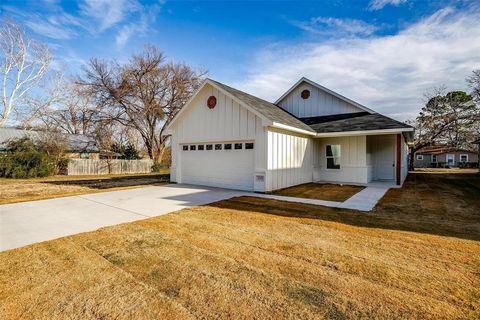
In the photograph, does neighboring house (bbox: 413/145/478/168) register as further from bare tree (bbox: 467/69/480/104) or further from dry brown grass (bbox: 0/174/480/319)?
dry brown grass (bbox: 0/174/480/319)

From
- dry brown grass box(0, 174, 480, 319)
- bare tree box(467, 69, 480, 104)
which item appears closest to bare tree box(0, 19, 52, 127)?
dry brown grass box(0, 174, 480, 319)

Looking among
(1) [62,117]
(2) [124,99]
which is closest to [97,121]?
(2) [124,99]

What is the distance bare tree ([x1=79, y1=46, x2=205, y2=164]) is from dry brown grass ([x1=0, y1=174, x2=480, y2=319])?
79.7ft

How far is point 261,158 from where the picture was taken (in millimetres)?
9594

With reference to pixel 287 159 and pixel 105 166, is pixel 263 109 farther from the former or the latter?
pixel 105 166

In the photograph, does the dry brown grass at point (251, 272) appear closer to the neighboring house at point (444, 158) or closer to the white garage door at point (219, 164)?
the white garage door at point (219, 164)

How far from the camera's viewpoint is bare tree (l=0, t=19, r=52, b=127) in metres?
21.7

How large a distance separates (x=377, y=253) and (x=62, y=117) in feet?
116

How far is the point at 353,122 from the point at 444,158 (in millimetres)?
38185

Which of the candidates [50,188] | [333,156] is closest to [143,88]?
[50,188]

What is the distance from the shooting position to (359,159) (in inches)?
488

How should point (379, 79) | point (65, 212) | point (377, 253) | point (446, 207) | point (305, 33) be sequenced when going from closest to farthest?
point (377, 253) → point (65, 212) → point (446, 207) → point (305, 33) → point (379, 79)

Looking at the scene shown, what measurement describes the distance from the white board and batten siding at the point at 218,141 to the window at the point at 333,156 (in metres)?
5.63

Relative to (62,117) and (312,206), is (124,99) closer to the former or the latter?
(62,117)
